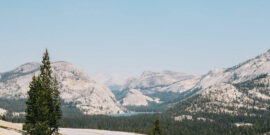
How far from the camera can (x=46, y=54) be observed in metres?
77.6

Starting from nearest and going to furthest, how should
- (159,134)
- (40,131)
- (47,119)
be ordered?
1. (40,131)
2. (47,119)
3. (159,134)

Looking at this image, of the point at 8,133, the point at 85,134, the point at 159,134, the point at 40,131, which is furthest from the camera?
the point at 159,134

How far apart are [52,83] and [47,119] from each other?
439 inches

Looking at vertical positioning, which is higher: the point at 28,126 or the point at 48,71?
the point at 48,71

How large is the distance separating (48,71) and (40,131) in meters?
18.8

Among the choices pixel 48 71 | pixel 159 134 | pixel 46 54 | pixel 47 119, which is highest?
pixel 46 54

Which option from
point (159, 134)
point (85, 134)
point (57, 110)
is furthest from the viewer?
point (159, 134)

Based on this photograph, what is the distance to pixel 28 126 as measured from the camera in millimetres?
65000

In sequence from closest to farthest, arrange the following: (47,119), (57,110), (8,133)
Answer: (8,133) < (47,119) < (57,110)

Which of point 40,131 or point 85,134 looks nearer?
point 40,131

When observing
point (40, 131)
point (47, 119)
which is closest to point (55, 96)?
point (47, 119)

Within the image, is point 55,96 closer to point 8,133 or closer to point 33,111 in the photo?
point 33,111

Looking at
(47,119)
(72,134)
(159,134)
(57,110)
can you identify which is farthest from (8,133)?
(159,134)

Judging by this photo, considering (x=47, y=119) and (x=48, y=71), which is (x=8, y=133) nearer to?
(x=47, y=119)
